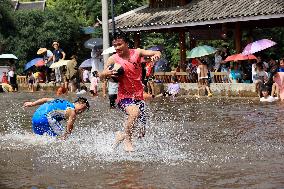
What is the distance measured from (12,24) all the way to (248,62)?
2481cm

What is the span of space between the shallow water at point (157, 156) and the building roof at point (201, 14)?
9.48m

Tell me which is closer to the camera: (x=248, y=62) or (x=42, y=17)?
(x=248, y=62)

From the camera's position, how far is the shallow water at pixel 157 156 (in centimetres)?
674

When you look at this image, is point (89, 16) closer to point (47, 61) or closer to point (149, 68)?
point (47, 61)

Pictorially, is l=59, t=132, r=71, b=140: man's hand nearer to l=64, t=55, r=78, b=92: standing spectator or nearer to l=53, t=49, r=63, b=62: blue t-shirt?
l=64, t=55, r=78, b=92: standing spectator

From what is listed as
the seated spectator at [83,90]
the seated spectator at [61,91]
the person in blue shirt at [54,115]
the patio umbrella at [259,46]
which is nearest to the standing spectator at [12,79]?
the seated spectator at [83,90]

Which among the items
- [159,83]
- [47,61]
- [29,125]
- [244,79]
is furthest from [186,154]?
[47,61]

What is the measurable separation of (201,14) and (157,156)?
17.7m

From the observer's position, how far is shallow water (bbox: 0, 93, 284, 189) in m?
6.74

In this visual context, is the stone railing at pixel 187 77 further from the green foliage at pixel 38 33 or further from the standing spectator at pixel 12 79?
the green foliage at pixel 38 33

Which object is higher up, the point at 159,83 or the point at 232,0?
the point at 232,0

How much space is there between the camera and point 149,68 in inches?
976

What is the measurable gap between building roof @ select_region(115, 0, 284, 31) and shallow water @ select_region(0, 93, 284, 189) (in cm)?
948

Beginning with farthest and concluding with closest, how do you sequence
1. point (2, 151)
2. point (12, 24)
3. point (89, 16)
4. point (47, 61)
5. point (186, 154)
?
1. point (89, 16)
2. point (12, 24)
3. point (47, 61)
4. point (2, 151)
5. point (186, 154)
